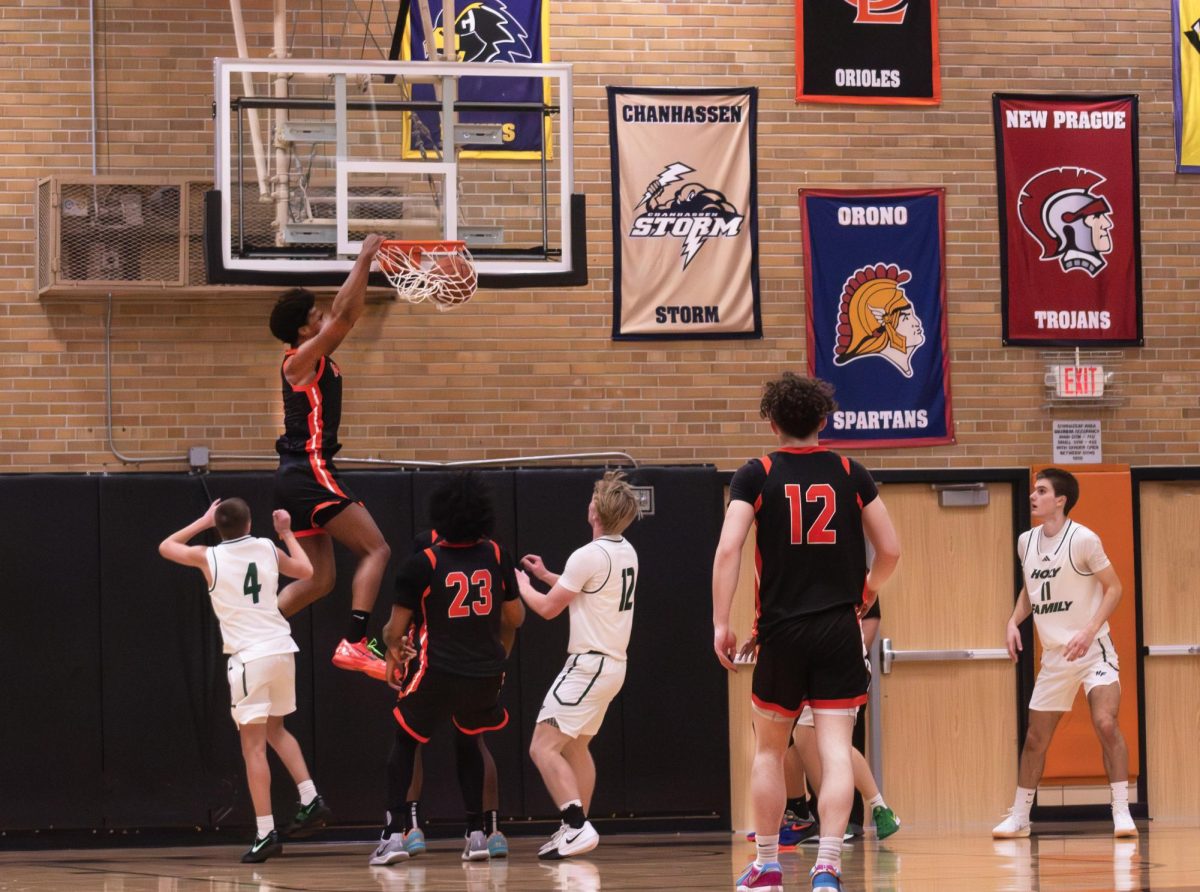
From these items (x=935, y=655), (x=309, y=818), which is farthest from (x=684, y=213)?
(x=309, y=818)

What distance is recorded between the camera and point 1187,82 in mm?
11625

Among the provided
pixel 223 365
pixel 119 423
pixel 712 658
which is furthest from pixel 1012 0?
pixel 119 423

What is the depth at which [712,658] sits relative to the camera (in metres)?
10.8

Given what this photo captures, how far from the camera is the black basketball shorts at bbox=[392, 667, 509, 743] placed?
8039 mm

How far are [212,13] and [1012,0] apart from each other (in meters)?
5.47

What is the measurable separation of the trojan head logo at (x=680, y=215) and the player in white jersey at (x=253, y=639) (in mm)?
3744

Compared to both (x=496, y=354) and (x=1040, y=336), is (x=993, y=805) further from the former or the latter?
(x=496, y=354)

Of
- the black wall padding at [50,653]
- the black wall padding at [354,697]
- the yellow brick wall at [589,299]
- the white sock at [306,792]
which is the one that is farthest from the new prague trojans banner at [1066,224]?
the black wall padding at [50,653]

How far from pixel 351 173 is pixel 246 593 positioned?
232 cm

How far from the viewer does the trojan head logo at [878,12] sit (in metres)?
11.4

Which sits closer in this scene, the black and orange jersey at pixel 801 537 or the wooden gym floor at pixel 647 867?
the black and orange jersey at pixel 801 537

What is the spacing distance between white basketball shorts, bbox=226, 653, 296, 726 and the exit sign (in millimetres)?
5727

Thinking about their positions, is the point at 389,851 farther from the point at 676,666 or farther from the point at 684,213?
the point at 684,213

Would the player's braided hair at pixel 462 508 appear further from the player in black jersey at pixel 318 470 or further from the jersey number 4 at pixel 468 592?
the player in black jersey at pixel 318 470
